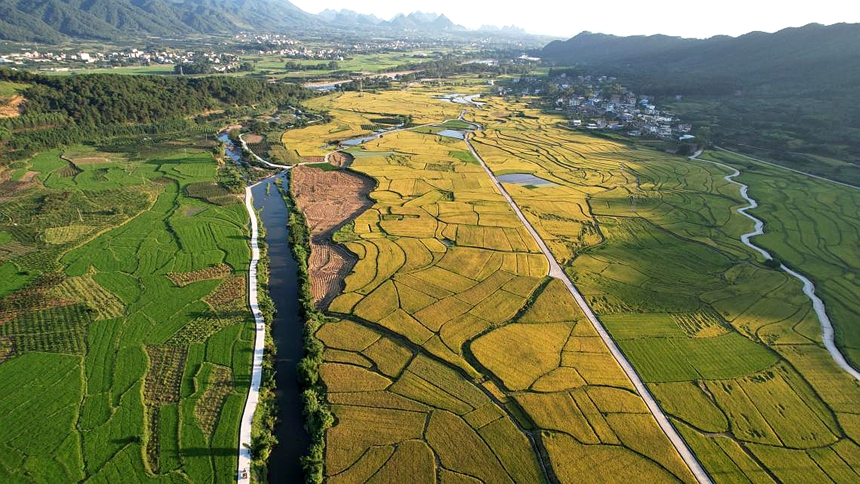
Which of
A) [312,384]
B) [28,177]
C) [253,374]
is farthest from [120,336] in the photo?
[28,177]

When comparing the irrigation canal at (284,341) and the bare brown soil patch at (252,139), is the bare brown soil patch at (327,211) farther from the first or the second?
the bare brown soil patch at (252,139)

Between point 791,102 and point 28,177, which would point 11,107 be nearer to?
point 28,177

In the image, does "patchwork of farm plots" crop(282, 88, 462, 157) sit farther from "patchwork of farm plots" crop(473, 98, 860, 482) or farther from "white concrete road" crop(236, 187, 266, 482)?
"white concrete road" crop(236, 187, 266, 482)

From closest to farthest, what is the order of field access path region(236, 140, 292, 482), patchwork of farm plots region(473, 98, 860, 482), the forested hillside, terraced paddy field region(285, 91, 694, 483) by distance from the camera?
1. field access path region(236, 140, 292, 482)
2. terraced paddy field region(285, 91, 694, 483)
3. patchwork of farm plots region(473, 98, 860, 482)
4. the forested hillside

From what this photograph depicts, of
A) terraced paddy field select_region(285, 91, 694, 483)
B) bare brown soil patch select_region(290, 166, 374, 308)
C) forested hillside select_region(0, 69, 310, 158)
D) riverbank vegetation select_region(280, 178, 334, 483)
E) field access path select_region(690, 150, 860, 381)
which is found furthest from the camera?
forested hillside select_region(0, 69, 310, 158)

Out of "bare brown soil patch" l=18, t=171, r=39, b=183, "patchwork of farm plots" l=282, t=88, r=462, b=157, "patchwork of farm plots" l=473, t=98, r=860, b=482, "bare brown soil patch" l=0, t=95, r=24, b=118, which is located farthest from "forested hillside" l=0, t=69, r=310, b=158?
"patchwork of farm plots" l=473, t=98, r=860, b=482

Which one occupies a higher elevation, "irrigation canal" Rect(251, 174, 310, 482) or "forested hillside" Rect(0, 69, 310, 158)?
"forested hillside" Rect(0, 69, 310, 158)
